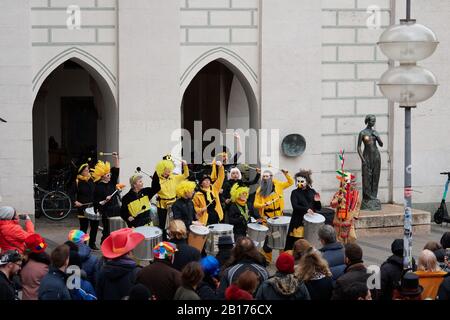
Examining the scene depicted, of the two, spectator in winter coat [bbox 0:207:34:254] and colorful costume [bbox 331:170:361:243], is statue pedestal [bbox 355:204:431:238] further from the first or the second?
spectator in winter coat [bbox 0:207:34:254]

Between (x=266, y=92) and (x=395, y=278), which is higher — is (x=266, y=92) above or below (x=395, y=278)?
above

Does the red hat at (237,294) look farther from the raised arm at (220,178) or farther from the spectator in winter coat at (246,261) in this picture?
the raised arm at (220,178)

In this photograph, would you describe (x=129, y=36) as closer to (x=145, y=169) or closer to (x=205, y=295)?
(x=145, y=169)

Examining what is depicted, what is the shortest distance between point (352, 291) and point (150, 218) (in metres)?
7.82

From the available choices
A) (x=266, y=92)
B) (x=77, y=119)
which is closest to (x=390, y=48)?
(x=266, y=92)

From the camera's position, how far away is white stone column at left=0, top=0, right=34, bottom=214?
20.0 m

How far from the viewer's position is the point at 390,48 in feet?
38.7

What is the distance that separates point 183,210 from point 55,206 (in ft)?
19.0

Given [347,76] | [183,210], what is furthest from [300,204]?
[347,76]

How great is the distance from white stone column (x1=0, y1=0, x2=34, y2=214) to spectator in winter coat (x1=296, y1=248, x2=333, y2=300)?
10263 mm

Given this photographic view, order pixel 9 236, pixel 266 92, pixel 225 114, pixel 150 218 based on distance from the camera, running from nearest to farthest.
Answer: pixel 9 236 → pixel 150 218 → pixel 266 92 → pixel 225 114

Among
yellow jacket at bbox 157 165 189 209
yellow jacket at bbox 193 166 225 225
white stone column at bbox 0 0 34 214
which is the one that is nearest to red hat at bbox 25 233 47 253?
yellow jacket at bbox 193 166 225 225

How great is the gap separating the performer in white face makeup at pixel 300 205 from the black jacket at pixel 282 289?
22.6 feet

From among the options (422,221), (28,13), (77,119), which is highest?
(28,13)
